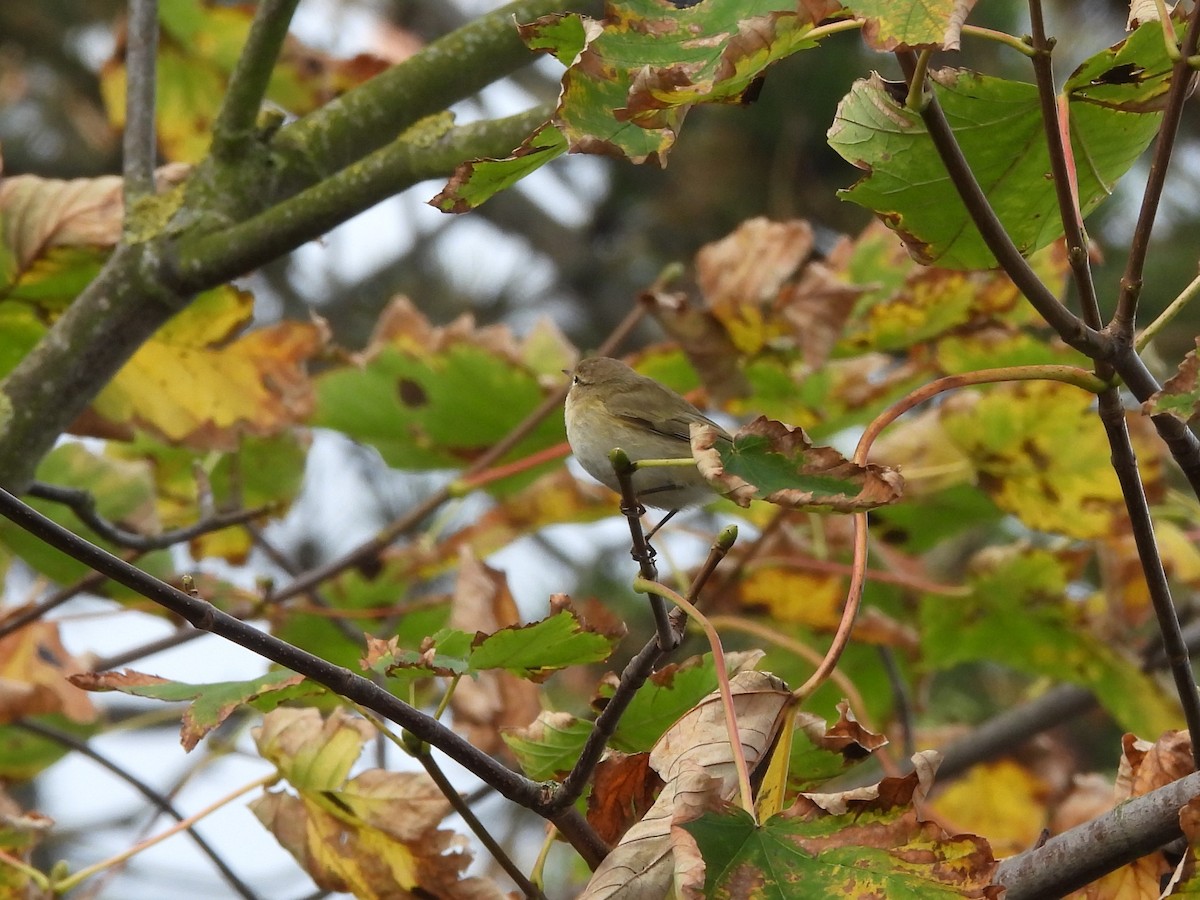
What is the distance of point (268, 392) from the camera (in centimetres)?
171

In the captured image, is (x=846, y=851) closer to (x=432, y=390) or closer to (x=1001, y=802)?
(x=432, y=390)

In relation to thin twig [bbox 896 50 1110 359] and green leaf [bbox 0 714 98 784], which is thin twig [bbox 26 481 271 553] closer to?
green leaf [bbox 0 714 98 784]

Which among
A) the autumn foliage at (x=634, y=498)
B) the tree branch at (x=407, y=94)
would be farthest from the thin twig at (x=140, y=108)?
the tree branch at (x=407, y=94)

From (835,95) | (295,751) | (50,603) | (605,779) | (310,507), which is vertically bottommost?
(605,779)

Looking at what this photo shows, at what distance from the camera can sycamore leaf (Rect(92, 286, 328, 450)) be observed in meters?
1.62

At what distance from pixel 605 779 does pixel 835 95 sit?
3.89 m

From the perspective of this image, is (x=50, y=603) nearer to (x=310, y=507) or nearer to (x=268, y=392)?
(x=268, y=392)

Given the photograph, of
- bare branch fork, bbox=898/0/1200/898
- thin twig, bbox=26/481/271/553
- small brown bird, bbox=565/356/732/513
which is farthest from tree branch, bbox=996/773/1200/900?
thin twig, bbox=26/481/271/553

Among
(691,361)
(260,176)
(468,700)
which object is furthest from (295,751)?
(691,361)

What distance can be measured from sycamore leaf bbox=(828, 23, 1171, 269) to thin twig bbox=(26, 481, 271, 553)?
31.9 inches

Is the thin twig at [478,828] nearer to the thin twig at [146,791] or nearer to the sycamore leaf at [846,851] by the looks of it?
the sycamore leaf at [846,851]

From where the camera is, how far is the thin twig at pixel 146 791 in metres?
1.35

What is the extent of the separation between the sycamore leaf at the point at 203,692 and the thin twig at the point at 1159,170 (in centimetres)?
59

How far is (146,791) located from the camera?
1481 millimetres
